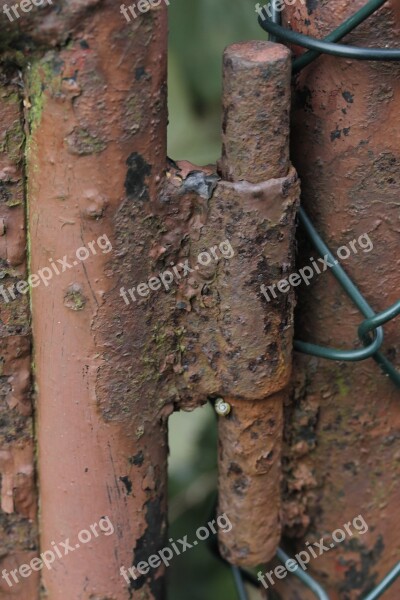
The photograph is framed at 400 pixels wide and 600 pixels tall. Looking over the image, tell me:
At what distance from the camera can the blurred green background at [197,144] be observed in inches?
50.5

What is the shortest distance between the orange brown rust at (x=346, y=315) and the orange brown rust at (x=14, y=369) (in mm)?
214

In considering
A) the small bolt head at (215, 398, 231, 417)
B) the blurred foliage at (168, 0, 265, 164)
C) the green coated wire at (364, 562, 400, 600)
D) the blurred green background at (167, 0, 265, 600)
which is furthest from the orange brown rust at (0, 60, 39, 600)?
the blurred foliage at (168, 0, 265, 164)

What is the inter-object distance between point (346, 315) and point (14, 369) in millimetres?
263

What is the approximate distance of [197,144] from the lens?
1.65m

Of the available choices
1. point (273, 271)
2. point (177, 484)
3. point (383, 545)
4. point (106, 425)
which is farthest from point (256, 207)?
point (177, 484)

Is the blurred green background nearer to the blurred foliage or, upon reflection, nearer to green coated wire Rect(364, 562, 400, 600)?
the blurred foliage

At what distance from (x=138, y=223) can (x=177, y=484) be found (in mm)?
787

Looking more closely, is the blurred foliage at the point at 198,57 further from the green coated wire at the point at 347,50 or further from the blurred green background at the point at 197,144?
the green coated wire at the point at 347,50

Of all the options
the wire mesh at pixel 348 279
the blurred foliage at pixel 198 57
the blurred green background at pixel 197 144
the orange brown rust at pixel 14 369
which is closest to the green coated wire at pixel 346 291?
the wire mesh at pixel 348 279

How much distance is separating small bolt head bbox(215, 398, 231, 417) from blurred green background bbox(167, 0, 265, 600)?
517 mm

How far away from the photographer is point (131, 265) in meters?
0.67

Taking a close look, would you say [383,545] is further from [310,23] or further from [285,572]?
[310,23]

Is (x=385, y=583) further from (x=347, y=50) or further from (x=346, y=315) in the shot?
(x=347, y=50)

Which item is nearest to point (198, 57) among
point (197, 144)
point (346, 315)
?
point (197, 144)
